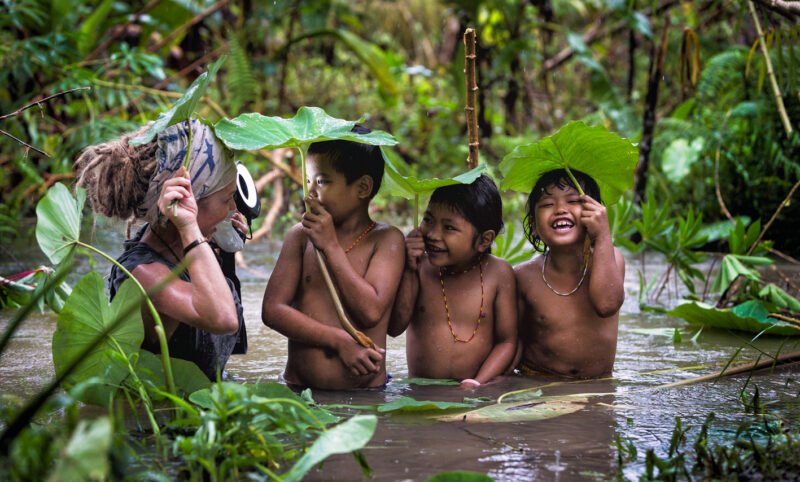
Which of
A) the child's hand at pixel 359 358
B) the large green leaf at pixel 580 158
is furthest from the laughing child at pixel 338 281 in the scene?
the large green leaf at pixel 580 158

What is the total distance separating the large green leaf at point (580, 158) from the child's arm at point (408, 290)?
40 centimetres

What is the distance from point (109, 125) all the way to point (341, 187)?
8.81 feet

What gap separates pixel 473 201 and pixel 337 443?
137 cm

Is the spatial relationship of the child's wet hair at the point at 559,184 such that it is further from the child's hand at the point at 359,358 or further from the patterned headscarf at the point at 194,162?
the patterned headscarf at the point at 194,162

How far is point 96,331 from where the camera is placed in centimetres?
220

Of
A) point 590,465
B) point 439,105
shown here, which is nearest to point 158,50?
point 439,105

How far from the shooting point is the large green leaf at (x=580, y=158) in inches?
110

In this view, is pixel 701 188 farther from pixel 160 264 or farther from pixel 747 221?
pixel 160 264

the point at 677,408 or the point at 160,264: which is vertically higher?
the point at 160,264

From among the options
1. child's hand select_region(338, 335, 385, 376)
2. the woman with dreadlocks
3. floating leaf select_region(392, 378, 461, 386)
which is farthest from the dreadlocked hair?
floating leaf select_region(392, 378, 461, 386)

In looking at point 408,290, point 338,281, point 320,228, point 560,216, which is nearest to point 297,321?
point 338,281

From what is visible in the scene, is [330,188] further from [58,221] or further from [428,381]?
[58,221]

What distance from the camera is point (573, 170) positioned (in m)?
3.02

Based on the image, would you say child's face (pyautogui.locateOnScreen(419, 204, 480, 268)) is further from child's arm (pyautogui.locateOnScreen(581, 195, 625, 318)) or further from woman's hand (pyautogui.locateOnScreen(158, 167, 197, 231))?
woman's hand (pyautogui.locateOnScreen(158, 167, 197, 231))
